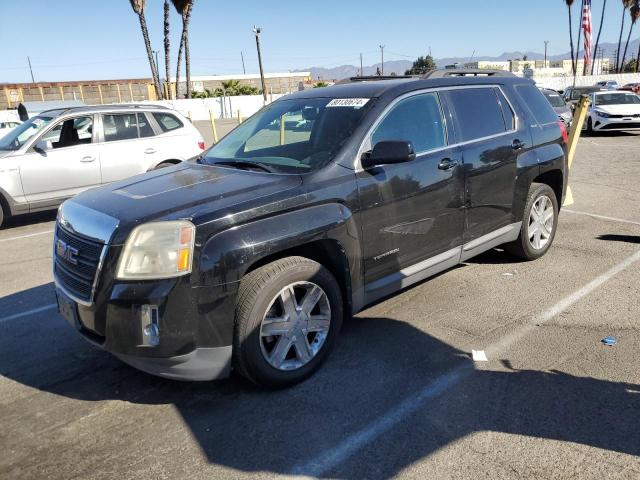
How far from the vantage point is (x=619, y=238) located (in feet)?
21.3

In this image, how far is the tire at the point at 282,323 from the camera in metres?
3.20

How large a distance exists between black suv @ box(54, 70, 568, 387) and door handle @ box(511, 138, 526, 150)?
21mm

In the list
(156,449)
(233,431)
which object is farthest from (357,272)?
(156,449)

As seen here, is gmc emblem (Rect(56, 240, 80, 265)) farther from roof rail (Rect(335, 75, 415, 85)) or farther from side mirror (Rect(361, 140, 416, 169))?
roof rail (Rect(335, 75, 415, 85))

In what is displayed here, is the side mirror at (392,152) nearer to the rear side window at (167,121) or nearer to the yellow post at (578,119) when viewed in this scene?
the yellow post at (578,119)

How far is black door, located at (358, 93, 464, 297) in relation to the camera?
3855mm

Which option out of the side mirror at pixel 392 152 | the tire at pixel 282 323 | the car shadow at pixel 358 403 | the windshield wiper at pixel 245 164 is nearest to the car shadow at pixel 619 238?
the car shadow at pixel 358 403

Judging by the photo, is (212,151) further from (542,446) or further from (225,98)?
(225,98)

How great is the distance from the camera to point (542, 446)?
284cm

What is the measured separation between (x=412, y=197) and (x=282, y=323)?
4.61 ft

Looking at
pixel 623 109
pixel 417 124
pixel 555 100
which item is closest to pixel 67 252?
pixel 417 124

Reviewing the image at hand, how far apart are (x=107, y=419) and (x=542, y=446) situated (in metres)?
2.43

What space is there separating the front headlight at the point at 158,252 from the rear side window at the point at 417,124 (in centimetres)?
160

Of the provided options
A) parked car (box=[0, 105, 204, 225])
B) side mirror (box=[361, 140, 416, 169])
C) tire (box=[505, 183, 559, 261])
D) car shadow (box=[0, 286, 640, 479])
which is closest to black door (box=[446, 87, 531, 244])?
tire (box=[505, 183, 559, 261])
